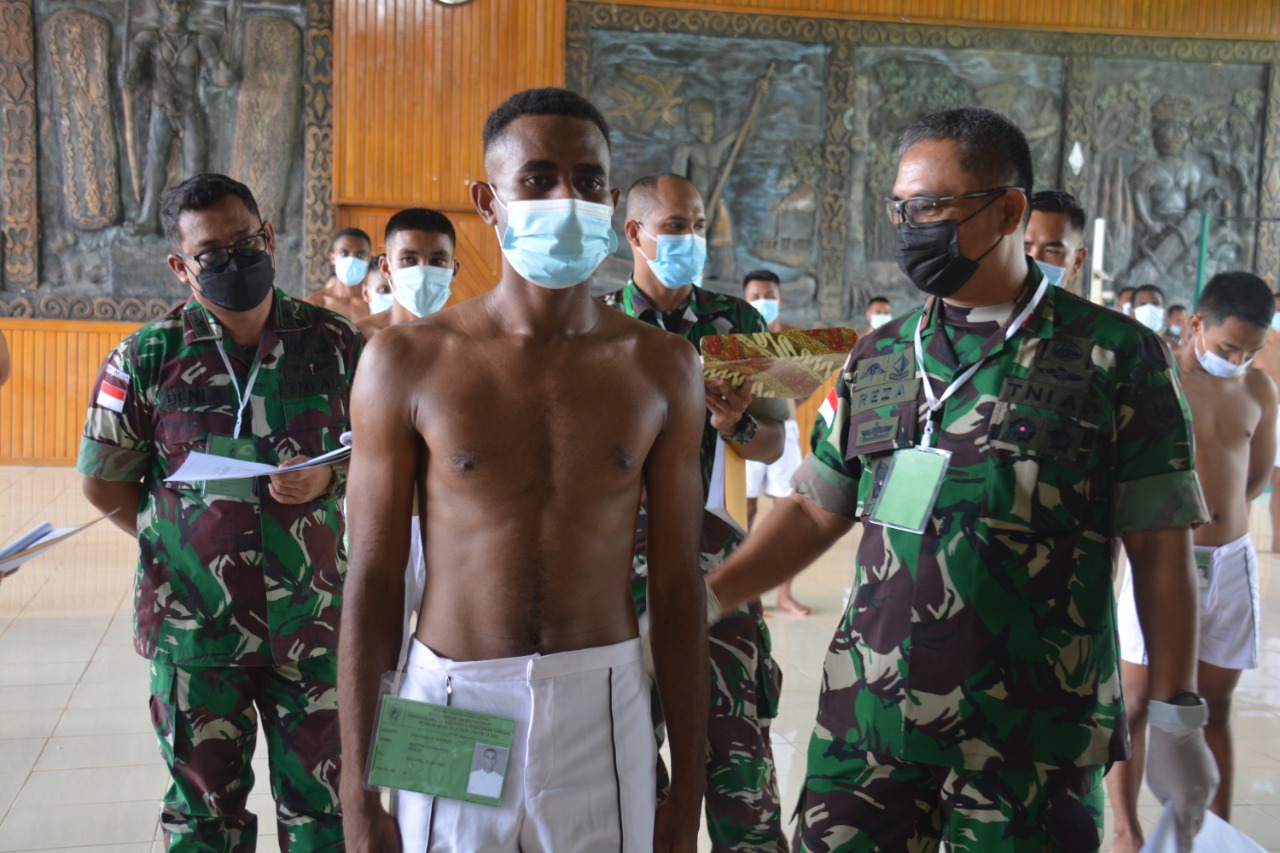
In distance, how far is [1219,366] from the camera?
3576 millimetres

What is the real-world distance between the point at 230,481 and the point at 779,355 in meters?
Answer: 1.27

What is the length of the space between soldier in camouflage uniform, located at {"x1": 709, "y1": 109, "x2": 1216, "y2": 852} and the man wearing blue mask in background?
1.42 metres

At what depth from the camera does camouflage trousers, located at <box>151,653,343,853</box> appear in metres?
2.45

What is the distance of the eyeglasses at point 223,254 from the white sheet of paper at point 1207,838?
2.24 meters

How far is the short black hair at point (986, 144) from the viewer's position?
1.97 m

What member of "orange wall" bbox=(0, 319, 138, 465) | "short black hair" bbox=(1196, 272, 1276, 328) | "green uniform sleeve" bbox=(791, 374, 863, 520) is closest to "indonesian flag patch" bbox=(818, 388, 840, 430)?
"green uniform sleeve" bbox=(791, 374, 863, 520)

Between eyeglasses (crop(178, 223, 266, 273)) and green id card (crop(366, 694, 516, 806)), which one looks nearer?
green id card (crop(366, 694, 516, 806))

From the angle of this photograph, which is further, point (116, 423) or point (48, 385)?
point (48, 385)

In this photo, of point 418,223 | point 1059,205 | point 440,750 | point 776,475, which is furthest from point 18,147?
point 440,750

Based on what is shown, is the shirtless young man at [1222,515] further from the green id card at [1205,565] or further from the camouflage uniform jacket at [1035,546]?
the camouflage uniform jacket at [1035,546]

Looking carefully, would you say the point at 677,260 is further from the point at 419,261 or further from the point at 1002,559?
the point at 419,261

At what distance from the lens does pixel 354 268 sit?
25.3ft

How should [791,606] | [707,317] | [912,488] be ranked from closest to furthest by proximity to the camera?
[912,488]
[707,317]
[791,606]

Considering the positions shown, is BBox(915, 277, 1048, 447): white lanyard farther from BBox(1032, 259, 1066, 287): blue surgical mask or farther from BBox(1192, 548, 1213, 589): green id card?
BBox(1192, 548, 1213, 589): green id card
